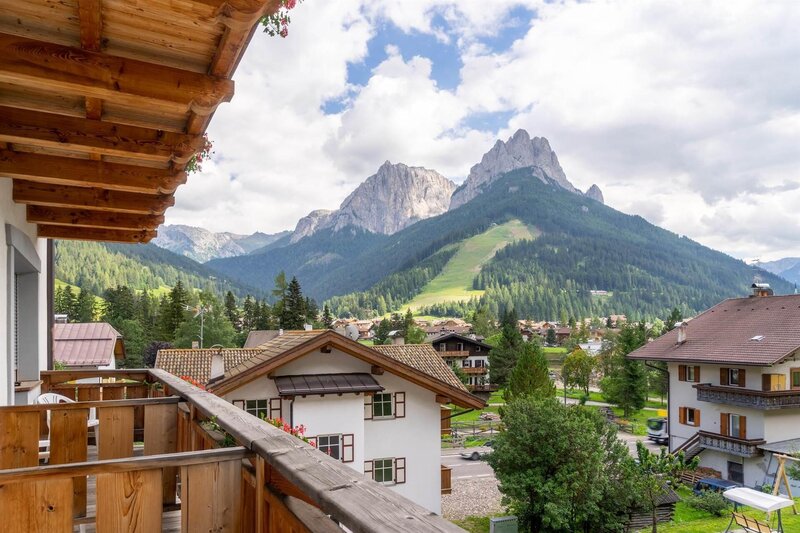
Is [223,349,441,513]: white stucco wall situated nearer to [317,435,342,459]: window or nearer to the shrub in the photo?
[317,435,342,459]: window

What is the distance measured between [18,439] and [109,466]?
6.97 ft

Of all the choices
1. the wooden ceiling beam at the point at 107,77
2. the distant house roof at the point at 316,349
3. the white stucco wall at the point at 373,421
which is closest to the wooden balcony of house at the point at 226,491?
the wooden ceiling beam at the point at 107,77

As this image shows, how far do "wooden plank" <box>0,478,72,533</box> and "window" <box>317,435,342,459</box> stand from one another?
12056mm

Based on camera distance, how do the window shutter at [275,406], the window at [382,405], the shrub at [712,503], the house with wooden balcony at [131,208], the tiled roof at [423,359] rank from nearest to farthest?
the house with wooden balcony at [131,208], the window shutter at [275,406], the window at [382,405], the tiled roof at [423,359], the shrub at [712,503]

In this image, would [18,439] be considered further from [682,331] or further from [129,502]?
[682,331]

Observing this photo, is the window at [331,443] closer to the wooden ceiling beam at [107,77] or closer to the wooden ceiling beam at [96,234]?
the wooden ceiling beam at [96,234]

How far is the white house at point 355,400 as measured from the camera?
1345 centimetres

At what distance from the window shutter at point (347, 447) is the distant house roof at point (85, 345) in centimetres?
1727

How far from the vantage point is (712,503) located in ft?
69.6

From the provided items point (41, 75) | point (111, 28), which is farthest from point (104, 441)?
point (111, 28)

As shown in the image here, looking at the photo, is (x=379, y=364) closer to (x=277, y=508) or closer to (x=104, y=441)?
(x=104, y=441)

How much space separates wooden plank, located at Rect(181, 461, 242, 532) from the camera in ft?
6.54

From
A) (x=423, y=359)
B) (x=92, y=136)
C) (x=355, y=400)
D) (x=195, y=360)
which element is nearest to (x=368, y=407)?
(x=355, y=400)

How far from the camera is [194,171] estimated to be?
21.9ft
